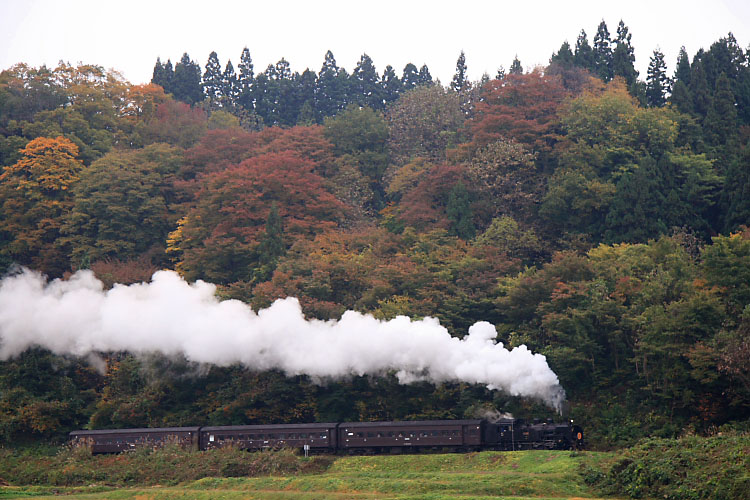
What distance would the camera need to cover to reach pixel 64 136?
82.9 m

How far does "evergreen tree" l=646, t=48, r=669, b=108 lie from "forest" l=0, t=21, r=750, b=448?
0.83 ft

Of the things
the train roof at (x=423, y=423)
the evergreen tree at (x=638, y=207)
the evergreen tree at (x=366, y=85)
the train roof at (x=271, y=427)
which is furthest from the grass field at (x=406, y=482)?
the evergreen tree at (x=366, y=85)

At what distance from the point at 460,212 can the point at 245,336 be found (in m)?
20.6

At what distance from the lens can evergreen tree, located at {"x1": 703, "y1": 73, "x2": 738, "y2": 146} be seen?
7031 centimetres

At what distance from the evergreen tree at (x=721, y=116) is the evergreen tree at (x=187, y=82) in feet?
183

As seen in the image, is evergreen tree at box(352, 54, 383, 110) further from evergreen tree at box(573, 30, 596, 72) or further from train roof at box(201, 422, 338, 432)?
train roof at box(201, 422, 338, 432)

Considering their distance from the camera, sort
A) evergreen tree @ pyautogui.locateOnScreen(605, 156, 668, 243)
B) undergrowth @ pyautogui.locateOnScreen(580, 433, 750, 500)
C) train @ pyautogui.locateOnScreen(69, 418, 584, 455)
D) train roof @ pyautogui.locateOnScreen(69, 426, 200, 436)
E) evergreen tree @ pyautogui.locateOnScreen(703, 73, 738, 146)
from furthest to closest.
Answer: evergreen tree @ pyautogui.locateOnScreen(703, 73, 738, 146) → evergreen tree @ pyautogui.locateOnScreen(605, 156, 668, 243) → train roof @ pyautogui.locateOnScreen(69, 426, 200, 436) → train @ pyautogui.locateOnScreen(69, 418, 584, 455) → undergrowth @ pyautogui.locateOnScreen(580, 433, 750, 500)

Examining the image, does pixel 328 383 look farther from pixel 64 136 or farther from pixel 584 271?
pixel 64 136

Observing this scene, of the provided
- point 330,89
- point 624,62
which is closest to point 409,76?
point 330,89

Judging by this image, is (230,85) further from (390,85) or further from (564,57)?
(564,57)

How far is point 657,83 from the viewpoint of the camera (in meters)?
83.1

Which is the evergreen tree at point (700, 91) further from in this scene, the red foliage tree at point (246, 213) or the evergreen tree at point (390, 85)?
the evergreen tree at point (390, 85)

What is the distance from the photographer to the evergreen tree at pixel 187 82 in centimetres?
10578

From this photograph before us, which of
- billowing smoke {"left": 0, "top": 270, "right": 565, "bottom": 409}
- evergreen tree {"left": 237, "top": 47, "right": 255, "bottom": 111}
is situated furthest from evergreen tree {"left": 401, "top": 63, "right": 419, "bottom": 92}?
billowing smoke {"left": 0, "top": 270, "right": 565, "bottom": 409}
